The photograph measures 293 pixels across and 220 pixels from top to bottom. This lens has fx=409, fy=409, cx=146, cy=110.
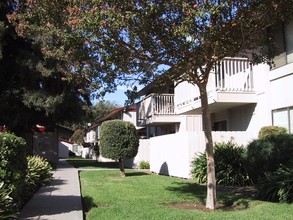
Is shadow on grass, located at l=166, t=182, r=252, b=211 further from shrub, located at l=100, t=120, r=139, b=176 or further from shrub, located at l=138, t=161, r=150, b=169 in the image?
shrub, located at l=138, t=161, r=150, b=169

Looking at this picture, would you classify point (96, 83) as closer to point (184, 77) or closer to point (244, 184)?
point (184, 77)

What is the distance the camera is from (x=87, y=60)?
9.65m

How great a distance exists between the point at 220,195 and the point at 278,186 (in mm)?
1951

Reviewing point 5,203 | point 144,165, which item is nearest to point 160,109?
point 144,165

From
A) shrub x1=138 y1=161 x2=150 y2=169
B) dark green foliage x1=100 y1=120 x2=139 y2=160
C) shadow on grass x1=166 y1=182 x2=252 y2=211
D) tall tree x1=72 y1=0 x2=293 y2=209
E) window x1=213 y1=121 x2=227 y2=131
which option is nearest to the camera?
tall tree x1=72 y1=0 x2=293 y2=209

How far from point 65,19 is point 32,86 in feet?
51.2

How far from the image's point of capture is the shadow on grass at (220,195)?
10116mm

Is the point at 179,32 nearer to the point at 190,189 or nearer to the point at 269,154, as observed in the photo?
the point at 269,154

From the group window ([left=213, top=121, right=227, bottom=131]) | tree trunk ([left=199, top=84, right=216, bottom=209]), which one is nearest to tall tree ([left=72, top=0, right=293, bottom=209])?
tree trunk ([left=199, top=84, right=216, bottom=209])

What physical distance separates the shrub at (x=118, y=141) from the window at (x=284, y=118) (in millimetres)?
6440

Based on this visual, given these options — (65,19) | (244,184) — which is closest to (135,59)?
(65,19)

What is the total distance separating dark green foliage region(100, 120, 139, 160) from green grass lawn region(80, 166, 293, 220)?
182 inches

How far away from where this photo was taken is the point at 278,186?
10125 mm

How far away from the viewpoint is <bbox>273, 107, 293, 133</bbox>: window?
584 inches
